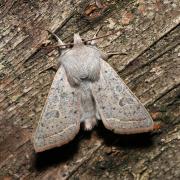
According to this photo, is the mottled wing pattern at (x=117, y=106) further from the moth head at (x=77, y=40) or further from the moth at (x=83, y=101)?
the moth head at (x=77, y=40)

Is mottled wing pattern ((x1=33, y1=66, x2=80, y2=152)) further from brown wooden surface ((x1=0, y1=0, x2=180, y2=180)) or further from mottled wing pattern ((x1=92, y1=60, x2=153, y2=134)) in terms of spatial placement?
mottled wing pattern ((x1=92, y1=60, x2=153, y2=134))

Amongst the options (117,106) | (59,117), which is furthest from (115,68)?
(59,117)

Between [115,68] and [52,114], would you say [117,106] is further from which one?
[52,114]

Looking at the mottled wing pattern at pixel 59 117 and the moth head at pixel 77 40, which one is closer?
the mottled wing pattern at pixel 59 117

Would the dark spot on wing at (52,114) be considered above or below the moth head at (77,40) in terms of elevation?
below

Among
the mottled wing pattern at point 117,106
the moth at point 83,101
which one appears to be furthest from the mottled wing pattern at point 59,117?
the mottled wing pattern at point 117,106

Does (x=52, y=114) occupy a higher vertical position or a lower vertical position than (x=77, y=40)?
lower

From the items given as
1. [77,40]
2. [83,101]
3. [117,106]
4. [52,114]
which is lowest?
[117,106]
